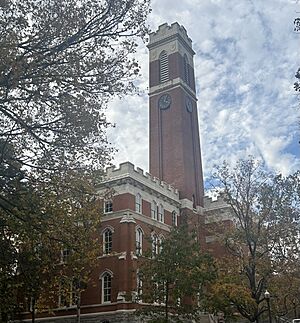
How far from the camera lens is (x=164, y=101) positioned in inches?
1957

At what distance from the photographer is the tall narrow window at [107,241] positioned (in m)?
Result: 35.1

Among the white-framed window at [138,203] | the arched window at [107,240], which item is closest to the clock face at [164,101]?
the white-framed window at [138,203]

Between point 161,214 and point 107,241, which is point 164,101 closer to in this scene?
point 161,214

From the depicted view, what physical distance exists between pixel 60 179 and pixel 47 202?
2.89ft

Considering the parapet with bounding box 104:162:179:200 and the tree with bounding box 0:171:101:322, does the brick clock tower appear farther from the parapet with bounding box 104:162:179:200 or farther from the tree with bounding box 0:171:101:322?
the tree with bounding box 0:171:101:322

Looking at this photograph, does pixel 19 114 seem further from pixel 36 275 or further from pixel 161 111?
pixel 161 111

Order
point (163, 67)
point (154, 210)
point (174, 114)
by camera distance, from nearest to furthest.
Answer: point (154, 210) < point (174, 114) < point (163, 67)

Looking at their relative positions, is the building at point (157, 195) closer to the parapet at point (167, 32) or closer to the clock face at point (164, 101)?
the clock face at point (164, 101)

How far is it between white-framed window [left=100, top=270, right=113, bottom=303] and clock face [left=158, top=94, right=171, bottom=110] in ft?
68.0

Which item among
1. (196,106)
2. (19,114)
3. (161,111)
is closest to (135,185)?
(161,111)

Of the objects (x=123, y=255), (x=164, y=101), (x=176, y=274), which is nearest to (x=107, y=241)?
(x=123, y=255)

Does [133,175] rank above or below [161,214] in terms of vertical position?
above

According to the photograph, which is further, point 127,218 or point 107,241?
point 107,241

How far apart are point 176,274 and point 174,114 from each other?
25.1 meters
